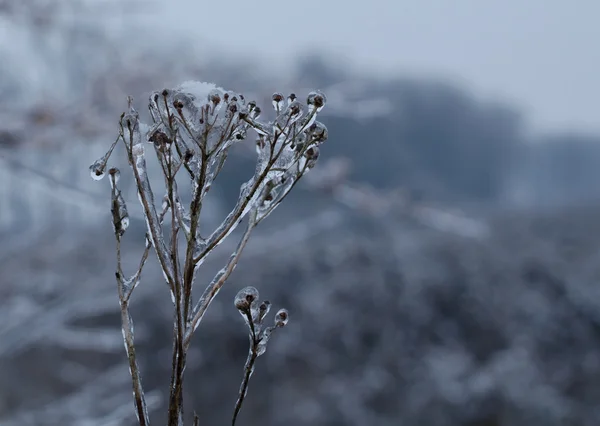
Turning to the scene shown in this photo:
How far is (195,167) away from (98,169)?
0.09 m

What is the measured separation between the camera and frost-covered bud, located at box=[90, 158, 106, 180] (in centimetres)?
58

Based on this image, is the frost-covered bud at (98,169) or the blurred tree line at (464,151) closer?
the frost-covered bud at (98,169)

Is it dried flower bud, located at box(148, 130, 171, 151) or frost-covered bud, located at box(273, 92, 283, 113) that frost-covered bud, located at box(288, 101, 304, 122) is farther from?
dried flower bud, located at box(148, 130, 171, 151)

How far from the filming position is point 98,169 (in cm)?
58

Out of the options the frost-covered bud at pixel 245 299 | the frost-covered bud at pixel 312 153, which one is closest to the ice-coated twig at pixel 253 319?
the frost-covered bud at pixel 245 299

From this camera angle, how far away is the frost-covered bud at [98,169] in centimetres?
58

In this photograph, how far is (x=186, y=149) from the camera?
58 centimetres

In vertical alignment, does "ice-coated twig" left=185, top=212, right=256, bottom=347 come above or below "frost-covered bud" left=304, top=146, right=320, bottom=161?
below

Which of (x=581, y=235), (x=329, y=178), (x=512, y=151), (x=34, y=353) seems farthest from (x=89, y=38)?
(x=512, y=151)

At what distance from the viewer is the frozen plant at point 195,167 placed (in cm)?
57

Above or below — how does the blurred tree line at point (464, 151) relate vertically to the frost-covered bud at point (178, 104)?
above

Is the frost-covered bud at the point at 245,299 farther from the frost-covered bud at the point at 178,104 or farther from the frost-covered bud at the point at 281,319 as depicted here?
A: the frost-covered bud at the point at 178,104

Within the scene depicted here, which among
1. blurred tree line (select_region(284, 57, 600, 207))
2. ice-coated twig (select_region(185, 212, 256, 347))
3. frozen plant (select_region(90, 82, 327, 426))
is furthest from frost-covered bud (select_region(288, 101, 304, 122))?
blurred tree line (select_region(284, 57, 600, 207))

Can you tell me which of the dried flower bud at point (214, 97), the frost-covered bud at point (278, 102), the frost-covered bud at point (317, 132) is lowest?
the frost-covered bud at point (317, 132)
